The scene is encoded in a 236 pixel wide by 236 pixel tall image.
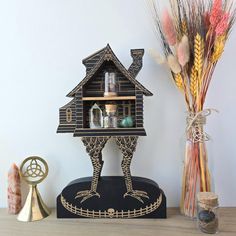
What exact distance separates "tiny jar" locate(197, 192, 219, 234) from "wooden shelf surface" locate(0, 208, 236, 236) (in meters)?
0.02

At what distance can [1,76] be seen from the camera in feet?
3.11

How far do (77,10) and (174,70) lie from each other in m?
0.41

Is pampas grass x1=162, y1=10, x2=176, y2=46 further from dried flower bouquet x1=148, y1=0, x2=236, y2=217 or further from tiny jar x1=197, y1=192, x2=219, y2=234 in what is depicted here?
tiny jar x1=197, y1=192, x2=219, y2=234

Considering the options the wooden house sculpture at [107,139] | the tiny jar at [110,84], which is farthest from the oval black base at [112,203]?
the tiny jar at [110,84]

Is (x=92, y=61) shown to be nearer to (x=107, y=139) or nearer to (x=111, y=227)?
(x=107, y=139)

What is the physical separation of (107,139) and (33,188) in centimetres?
31

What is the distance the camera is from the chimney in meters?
0.86

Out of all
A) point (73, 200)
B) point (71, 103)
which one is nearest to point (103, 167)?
point (73, 200)

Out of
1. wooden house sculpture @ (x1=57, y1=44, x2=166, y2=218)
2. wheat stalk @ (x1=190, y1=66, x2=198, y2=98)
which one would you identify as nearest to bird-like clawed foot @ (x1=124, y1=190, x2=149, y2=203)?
wooden house sculpture @ (x1=57, y1=44, x2=166, y2=218)

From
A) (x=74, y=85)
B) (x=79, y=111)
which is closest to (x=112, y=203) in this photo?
(x=79, y=111)

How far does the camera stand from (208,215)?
741 millimetres

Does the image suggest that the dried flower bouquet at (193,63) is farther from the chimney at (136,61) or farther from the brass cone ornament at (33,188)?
the brass cone ornament at (33,188)

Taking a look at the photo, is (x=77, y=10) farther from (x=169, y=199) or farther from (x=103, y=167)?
(x=169, y=199)

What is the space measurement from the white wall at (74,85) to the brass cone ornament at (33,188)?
0.15ft
